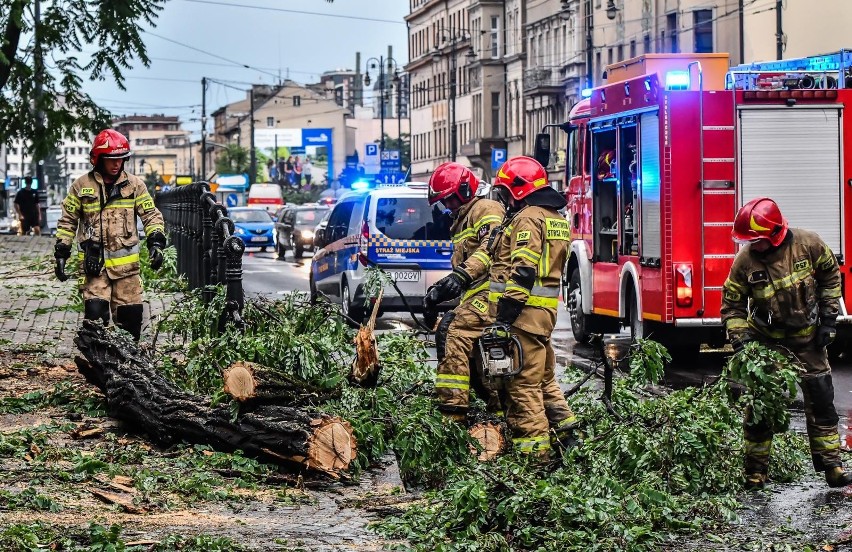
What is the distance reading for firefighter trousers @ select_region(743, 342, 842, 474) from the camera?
8570 mm

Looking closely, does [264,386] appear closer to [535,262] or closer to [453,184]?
[535,262]

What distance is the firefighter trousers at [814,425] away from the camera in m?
8.57

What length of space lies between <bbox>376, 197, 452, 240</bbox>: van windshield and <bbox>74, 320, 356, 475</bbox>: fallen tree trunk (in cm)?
884

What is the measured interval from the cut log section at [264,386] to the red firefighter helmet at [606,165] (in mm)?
8171

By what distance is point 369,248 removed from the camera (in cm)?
1905

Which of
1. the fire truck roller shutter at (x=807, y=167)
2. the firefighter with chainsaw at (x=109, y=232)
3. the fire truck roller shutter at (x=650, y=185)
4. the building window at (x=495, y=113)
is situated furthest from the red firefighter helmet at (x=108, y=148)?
the building window at (x=495, y=113)

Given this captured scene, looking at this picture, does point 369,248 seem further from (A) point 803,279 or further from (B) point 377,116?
(B) point 377,116

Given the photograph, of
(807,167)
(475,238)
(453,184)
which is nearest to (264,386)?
(475,238)

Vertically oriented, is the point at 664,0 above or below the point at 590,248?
above

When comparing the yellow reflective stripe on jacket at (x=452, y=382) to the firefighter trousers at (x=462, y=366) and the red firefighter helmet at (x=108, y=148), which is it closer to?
the firefighter trousers at (x=462, y=366)

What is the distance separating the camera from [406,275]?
18969mm

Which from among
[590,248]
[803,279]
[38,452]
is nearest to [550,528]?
[803,279]

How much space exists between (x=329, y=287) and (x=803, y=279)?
1266cm

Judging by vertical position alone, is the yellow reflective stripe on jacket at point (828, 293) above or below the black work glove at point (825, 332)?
above
